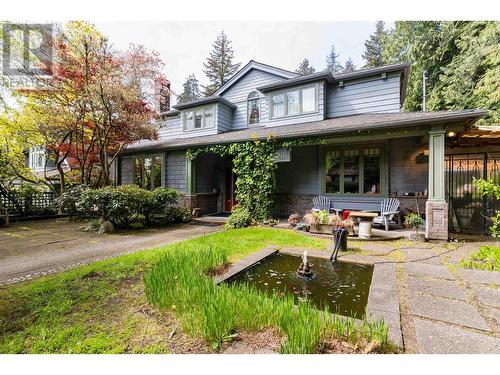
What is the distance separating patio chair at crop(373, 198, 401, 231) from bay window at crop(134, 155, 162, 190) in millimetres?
10025

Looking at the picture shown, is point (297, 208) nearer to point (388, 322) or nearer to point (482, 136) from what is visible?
point (482, 136)

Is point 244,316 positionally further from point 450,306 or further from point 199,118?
point 199,118

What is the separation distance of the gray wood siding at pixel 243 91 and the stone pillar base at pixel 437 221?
8.46 meters

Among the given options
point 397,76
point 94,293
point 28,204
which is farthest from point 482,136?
point 28,204

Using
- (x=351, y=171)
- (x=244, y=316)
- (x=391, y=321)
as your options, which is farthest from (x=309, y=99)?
(x=244, y=316)

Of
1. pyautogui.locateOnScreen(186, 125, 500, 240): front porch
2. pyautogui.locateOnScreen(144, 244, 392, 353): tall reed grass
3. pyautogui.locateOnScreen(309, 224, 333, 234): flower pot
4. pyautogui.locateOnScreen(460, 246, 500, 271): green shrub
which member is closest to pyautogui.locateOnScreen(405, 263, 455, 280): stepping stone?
pyautogui.locateOnScreen(144, 244, 392, 353): tall reed grass

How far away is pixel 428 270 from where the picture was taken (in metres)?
4.12

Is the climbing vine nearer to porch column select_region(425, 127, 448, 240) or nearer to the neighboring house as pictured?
the neighboring house

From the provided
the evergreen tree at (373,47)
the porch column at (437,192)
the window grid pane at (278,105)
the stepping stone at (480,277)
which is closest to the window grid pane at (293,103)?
the window grid pane at (278,105)

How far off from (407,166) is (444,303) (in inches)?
264

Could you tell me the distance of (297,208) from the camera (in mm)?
10406

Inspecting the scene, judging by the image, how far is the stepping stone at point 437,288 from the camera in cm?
321

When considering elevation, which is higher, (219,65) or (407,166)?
(219,65)

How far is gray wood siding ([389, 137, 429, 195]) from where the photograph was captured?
325 inches
